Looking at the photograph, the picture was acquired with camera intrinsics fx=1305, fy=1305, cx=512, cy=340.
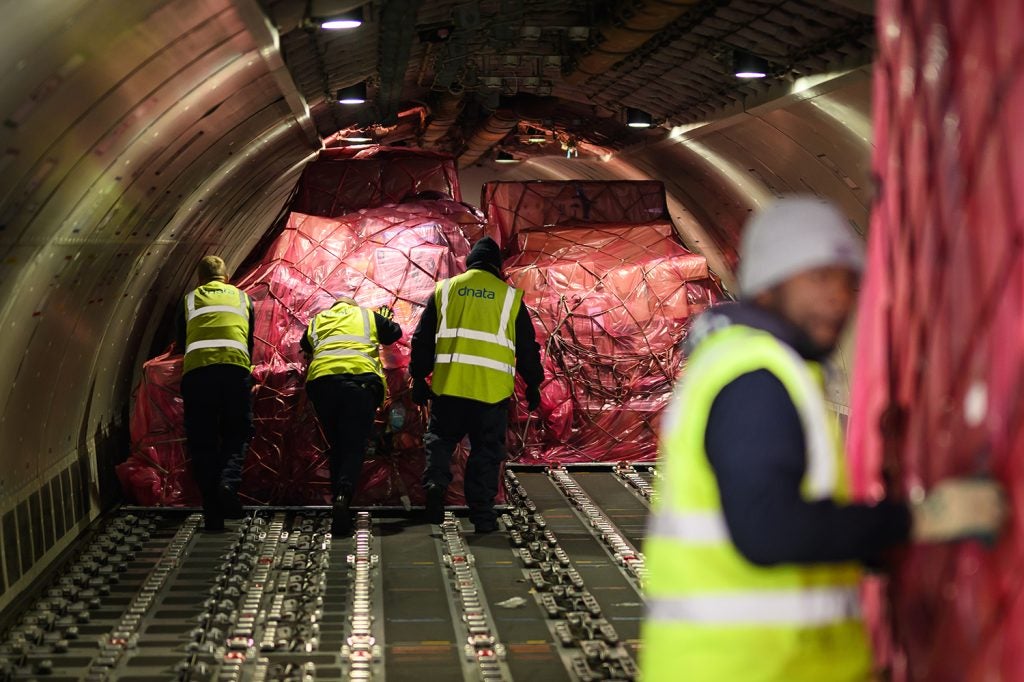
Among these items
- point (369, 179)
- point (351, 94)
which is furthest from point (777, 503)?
point (369, 179)

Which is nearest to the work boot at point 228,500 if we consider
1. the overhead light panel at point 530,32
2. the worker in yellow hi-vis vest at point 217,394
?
the worker in yellow hi-vis vest at point 217,394

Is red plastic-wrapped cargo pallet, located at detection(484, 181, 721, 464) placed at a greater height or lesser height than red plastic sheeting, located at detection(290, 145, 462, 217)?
lesser

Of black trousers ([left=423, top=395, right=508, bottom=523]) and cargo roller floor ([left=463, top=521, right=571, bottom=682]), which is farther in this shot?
black trousers ([left=423, top=395, right=508, bottom=523])

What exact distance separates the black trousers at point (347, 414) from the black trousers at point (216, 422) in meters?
0.48

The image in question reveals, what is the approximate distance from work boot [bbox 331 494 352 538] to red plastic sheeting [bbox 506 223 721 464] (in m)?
2.73

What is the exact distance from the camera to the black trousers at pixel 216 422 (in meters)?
8.89

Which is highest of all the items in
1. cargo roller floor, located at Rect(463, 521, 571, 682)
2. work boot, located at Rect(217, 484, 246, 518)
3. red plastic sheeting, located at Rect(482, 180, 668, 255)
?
red plastic sheeting, located at Rect(482, 180, 668, 255)

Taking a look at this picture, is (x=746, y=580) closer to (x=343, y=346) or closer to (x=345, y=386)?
(x=345, y=386)

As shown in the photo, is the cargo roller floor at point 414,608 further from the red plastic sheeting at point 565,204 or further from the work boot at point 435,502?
the red plastic sheeting at point 565,204

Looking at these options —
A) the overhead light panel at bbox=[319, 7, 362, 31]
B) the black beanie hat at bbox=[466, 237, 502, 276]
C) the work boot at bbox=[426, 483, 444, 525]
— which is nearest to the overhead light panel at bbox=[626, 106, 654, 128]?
the black beanie hat at bbox=[466, 237, 502, 276]

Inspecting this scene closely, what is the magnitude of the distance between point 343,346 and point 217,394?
0.93m

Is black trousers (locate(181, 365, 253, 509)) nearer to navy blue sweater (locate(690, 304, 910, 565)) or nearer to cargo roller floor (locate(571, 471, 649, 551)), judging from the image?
cargo roller floor (locate(571, 471, 649, 551))

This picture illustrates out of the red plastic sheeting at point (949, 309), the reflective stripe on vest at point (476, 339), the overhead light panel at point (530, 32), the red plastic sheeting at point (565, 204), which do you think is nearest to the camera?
the red plastic sheeting at point (949, 309)

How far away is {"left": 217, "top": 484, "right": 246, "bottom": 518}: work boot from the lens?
893 cm
